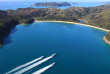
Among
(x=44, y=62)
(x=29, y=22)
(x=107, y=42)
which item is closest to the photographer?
(x=44, y=62)

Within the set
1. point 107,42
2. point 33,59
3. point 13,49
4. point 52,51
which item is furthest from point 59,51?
point 107,42

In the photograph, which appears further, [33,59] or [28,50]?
[28,50]

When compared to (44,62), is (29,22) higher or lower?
higher

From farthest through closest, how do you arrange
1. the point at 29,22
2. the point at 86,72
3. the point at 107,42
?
the point at 29,22, the point at 107,42, the point at 86,72

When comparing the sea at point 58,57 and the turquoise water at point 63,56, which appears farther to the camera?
the turquoise water at point 63,56

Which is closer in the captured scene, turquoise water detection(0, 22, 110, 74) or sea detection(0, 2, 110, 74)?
sea detection(0, 2, 110, 74)

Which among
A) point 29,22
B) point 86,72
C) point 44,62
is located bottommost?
point 86,72

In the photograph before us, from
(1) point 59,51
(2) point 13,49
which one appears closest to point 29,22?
(2) point 13,49

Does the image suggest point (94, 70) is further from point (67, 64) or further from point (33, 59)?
point (33, 59)

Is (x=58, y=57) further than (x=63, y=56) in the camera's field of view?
No
